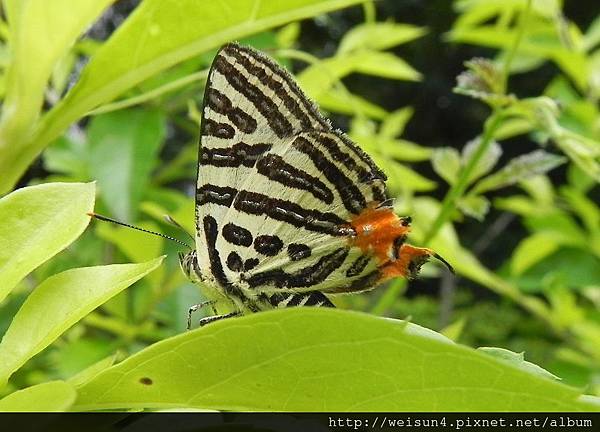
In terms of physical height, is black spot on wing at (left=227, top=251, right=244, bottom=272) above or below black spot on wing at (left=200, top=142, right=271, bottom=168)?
below

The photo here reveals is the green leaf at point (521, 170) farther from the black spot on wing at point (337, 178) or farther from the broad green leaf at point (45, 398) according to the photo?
the broad green leaf at point (45, 398)

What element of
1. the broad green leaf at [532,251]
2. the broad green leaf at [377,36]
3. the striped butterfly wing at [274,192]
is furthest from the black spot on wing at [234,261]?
the broad green leaf at [532,251]

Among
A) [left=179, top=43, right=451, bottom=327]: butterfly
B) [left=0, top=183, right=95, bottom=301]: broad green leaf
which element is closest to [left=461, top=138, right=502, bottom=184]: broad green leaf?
[left=179, top=43, right=451, bottom=327]: butterfly

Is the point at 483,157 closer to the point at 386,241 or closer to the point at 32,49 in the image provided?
the point at 386,241

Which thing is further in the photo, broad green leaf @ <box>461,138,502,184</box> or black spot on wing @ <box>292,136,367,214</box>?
broad green leaf @ <box>461,138,502,184</box>

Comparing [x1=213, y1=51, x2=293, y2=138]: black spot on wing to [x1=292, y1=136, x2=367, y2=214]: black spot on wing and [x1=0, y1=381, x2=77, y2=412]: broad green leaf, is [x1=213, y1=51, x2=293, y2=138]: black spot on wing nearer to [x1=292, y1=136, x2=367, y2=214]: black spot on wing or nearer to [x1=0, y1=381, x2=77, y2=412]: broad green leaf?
[x1=292, y1=136, x2=367, y2=214]: black spot on wing

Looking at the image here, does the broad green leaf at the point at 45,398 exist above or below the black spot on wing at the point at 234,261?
above
